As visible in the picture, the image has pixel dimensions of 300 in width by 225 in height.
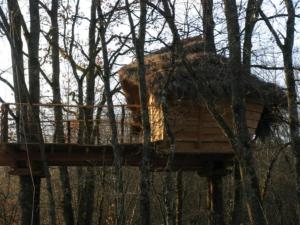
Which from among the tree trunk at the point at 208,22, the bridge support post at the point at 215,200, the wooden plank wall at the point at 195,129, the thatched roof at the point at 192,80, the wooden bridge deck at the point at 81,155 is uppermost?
the tree trunk at the point at 208,22

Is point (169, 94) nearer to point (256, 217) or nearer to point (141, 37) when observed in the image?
point (141, 37)

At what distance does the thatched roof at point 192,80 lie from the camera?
1222 centimetres

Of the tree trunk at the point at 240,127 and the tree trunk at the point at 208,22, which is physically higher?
the tree trunk at the point at 208,22

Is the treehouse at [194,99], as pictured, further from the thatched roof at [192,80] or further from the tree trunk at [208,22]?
the tree trunk at [208,22]

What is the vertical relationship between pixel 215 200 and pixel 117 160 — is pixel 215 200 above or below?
below

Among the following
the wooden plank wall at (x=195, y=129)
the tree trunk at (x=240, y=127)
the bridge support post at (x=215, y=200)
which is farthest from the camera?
the bridge support post at (x=215, y=200)

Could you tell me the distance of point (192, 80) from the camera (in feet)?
38.6

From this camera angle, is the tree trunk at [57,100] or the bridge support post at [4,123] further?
the tree trunk at [57,100]

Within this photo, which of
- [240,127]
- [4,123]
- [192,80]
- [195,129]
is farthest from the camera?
[195,129]

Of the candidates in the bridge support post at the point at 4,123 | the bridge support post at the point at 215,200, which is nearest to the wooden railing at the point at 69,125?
the bridge support post at the point at 4,123

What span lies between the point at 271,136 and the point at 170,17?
24.8ft

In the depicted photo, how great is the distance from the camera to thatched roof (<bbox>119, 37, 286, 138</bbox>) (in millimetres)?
12219

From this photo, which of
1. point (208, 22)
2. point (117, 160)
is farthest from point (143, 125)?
point (208, 22)

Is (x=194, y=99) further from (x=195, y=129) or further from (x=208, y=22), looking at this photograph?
(x=208, y=22)
